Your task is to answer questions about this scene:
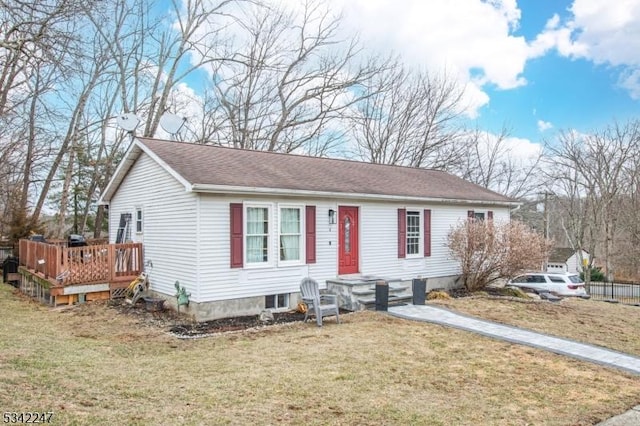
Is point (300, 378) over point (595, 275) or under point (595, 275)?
over

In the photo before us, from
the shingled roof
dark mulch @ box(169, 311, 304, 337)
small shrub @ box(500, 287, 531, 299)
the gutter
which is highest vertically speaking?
the shingled roof

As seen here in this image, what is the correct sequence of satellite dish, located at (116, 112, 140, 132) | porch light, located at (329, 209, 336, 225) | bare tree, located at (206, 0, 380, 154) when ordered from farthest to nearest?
bare tree, located at (206, 0, 380, 154), satellite dish, located at (116, 112, 140, 132), porch light, located at (329, 209, 336, 225)

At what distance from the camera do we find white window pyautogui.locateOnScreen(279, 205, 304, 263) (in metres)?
10.9

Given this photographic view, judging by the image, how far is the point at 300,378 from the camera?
5.80m

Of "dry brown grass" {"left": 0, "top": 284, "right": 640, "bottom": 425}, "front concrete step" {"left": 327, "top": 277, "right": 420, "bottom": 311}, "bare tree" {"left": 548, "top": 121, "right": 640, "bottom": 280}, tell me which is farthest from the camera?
"bare tree" {"left": 548, "top": 121, "right": 640, "bottom": 280}

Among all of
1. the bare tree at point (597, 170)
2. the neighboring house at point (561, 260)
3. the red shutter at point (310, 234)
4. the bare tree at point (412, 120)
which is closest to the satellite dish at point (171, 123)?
the red shutter at point (310, 234)

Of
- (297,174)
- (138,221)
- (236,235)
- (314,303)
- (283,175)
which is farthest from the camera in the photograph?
(138,221)

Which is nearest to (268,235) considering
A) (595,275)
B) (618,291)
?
(618,291)

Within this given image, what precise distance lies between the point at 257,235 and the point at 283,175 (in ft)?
6.57

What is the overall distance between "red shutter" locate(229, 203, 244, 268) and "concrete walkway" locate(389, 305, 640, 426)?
3709mm

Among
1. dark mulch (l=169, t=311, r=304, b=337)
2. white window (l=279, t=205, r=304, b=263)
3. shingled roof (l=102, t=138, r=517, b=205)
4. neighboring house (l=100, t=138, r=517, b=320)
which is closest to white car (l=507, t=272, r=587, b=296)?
shingled roof (l=102, t=138, r=517, b=205)

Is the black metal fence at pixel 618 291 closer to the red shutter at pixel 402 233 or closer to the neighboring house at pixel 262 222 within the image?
the neighboring house at pixel 262 222

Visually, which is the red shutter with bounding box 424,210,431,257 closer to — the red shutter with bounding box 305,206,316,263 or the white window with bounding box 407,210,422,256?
the white window with bounding box 407,210,422,256

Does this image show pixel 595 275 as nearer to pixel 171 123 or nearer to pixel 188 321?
pixel 171 123
